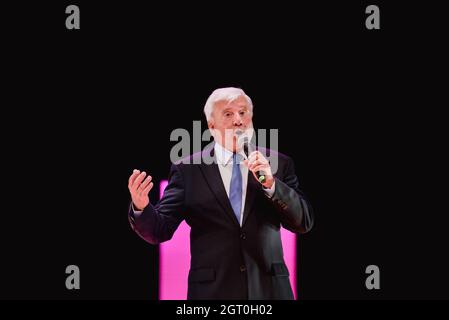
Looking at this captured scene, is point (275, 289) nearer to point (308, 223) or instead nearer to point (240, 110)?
point (308, 223)

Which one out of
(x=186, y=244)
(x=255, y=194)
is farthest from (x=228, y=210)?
(x=186, y=244)

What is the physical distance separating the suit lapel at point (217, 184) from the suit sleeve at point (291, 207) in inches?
6.9

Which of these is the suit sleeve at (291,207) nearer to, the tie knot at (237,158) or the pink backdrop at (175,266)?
the tie knot at (237,158)

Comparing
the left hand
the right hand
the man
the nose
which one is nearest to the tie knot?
the man

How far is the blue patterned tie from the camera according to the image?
2.11 m

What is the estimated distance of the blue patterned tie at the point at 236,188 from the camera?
2114mm

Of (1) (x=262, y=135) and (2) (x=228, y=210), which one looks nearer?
(2) (x=228, y=210)

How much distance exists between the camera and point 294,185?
223cm

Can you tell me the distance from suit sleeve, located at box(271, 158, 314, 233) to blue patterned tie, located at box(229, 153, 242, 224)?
0.16 metres

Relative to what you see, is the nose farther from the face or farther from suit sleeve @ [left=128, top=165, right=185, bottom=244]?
suit sleeve @ [left=128, top=165, right=185, bottom=244]

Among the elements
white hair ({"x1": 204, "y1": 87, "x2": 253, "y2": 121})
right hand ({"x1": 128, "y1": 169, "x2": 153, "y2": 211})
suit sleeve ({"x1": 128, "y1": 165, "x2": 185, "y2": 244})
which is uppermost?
white hair ({"x1": 204, "y1": 87, "x2": 253, "y2": 121})

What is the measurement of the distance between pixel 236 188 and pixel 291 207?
245 millimetres

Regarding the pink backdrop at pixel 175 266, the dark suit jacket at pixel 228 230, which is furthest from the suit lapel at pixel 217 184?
the pink backdrop at pixel 175 266
